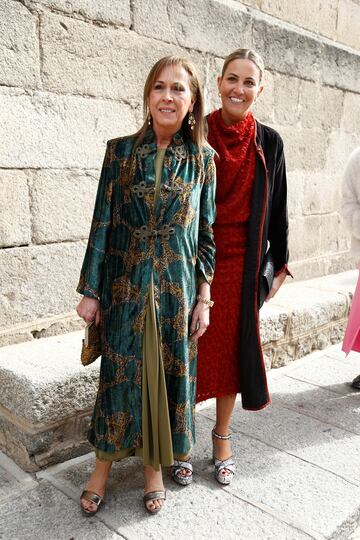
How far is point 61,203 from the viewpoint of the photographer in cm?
300

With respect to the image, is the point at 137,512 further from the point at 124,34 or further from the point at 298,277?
the point at 298,277

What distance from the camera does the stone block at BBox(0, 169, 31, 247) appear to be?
2758 millimetres

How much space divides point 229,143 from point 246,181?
0.18 m

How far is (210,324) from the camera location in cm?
252

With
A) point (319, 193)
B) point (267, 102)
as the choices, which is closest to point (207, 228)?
point (267, 102)

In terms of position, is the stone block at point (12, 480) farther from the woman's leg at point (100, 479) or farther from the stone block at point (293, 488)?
the stone block at point (293, 488)

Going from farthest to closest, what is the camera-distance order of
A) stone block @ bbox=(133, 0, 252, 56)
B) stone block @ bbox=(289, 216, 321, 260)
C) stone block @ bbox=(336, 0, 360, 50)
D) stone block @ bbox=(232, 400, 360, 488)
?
stone block @ bbox=(336, 0, 360, 50) < stone block @ bbox=(289, 216, 321, 260) < stone block @ bbox=(133, 0, 252, 56) < stone block @ bbox=(232, 400, 360, 488)

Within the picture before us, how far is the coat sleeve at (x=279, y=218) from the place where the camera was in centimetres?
250

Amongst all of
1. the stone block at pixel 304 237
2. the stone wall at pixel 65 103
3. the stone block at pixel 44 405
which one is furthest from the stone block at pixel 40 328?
the stone block at pixel 304 237

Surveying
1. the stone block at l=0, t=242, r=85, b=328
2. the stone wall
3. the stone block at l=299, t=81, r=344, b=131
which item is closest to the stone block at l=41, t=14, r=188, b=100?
the stone wall

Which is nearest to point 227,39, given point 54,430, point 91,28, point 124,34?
point 124,34

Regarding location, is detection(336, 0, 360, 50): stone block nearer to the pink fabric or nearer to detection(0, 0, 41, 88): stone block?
the pink fabric

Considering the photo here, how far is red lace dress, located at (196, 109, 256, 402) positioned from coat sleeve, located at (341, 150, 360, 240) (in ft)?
3.87

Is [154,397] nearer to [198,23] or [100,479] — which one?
[100,479]
